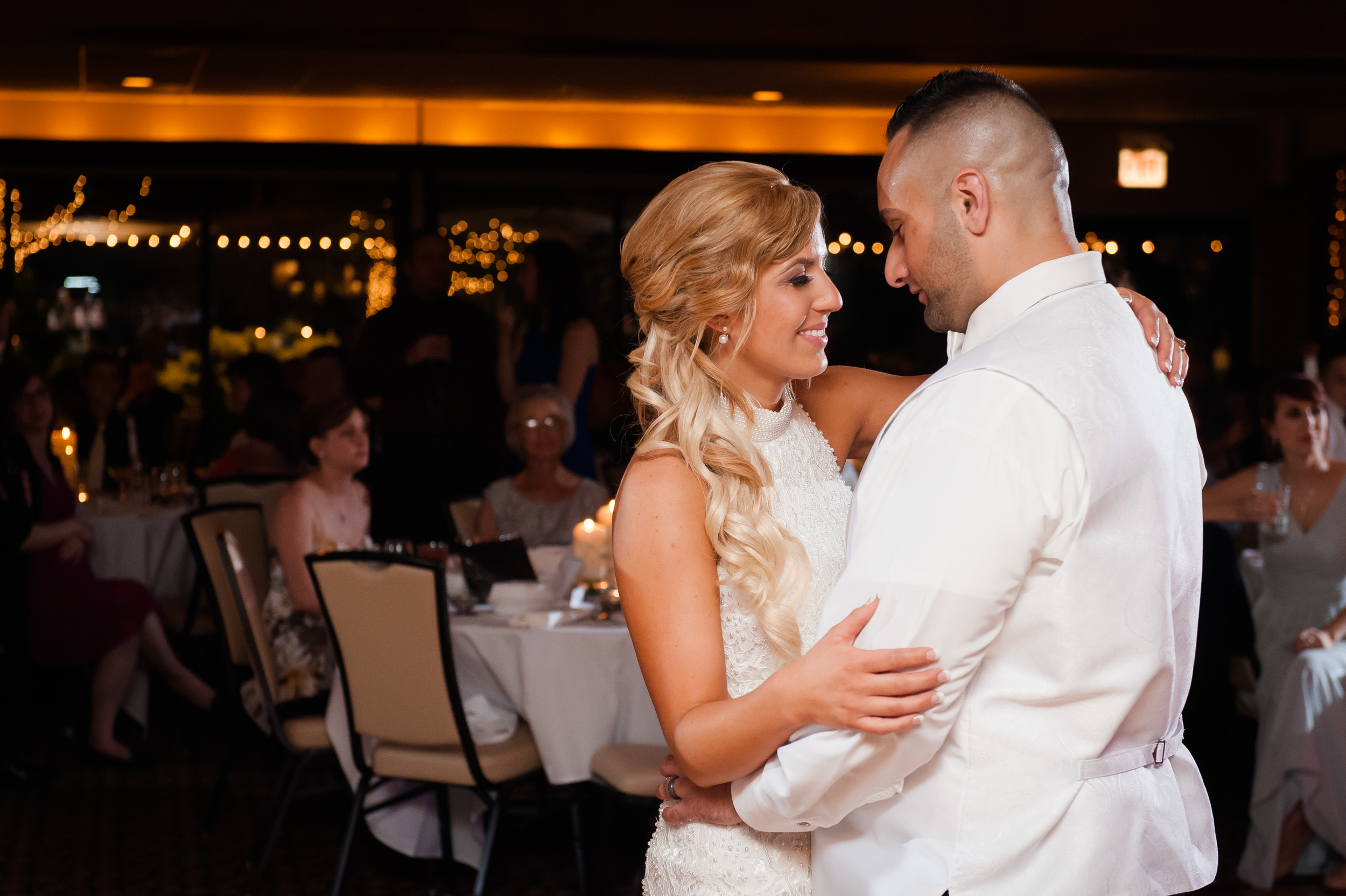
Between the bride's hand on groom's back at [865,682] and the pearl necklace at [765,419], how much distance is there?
1.90 ft

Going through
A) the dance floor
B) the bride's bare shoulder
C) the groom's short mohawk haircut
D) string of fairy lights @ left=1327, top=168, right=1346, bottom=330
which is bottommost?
the dance floor

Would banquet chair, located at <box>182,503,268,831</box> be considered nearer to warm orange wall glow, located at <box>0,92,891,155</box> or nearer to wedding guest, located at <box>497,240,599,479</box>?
wedding guest, located at <box>497,240,599,479</box>

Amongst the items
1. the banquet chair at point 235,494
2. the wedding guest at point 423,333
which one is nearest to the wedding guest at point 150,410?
the banquet chair at point 235,494

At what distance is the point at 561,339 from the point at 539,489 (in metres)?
0.88

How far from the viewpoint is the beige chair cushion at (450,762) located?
3584mm

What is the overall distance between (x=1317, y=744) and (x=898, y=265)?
3204 mm

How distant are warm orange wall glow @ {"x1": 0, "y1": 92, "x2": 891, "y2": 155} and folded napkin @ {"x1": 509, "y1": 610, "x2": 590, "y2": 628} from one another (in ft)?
18.6

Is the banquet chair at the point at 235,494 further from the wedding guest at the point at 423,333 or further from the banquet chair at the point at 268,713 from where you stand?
the banquet chair at the point at 268,713

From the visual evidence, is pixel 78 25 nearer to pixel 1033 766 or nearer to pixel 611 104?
pixel 611 104

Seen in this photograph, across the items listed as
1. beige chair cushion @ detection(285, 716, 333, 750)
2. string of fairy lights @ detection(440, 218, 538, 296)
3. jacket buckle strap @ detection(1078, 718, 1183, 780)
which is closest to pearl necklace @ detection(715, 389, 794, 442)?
jacket buckle strap @ detection(1078, 718, 1183, 780)

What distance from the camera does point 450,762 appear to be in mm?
3592

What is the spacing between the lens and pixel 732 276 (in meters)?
1.71

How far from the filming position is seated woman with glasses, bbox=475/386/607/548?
505 cm

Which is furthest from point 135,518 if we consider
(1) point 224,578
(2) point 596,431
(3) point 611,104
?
(3) point 611,104
